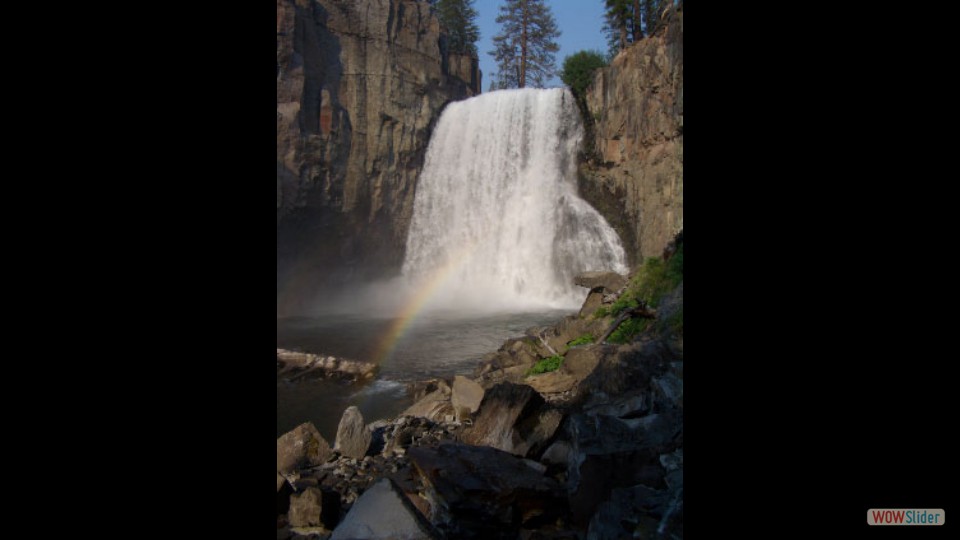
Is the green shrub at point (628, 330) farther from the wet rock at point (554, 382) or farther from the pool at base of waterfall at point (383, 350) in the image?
the pool at base of waterfall at point (383, 350)

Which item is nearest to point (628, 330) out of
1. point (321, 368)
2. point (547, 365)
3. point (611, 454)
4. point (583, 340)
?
point (583, 340)

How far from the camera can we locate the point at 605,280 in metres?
16.2

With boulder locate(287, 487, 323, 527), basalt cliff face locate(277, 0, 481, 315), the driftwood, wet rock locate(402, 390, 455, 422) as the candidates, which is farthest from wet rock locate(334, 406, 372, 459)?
basalt cliff face locate(277, 0, 481, 315)

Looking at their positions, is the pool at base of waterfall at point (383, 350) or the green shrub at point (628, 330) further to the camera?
the pool at base of waterfall at point (383, 350)

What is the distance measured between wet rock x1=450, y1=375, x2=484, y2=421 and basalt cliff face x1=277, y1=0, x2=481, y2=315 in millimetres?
17521

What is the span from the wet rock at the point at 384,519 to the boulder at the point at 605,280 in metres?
12.4

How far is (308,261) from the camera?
2533 cm

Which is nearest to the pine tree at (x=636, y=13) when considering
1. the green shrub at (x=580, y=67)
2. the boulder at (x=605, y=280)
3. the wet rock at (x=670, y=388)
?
the green shrub at (x=580, y=67)

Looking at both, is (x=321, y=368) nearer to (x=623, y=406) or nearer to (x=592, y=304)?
(x=592, y=304)

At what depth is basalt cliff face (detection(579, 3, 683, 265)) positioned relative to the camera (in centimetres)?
1769

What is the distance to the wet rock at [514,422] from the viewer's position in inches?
175
